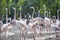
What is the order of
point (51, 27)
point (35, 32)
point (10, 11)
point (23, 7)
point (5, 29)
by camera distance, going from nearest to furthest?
1. point (5, 29)
2. point (35, 32)
3. point (51, 27)
4. point (10, 11)
5. point (23, 7)

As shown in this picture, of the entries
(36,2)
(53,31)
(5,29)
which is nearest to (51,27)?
(53,31)

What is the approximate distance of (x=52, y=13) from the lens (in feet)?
21.6

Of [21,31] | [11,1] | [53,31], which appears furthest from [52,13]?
[21,31]

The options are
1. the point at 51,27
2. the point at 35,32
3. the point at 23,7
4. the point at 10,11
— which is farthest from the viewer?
the point at 23,7

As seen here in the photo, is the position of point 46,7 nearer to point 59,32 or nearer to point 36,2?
point 36,2

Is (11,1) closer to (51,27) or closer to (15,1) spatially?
(15,1)

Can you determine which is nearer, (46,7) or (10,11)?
(10,11)

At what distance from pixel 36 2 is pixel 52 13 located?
0.62m

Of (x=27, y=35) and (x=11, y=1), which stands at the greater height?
(x=11, y=1)

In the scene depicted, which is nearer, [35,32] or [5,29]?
[5,29]

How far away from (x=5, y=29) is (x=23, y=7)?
9.27ft

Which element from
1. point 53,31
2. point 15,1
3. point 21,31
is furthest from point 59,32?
point 15,1

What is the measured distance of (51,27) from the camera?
160 inches

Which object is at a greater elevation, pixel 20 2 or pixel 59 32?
pixel 20 2
